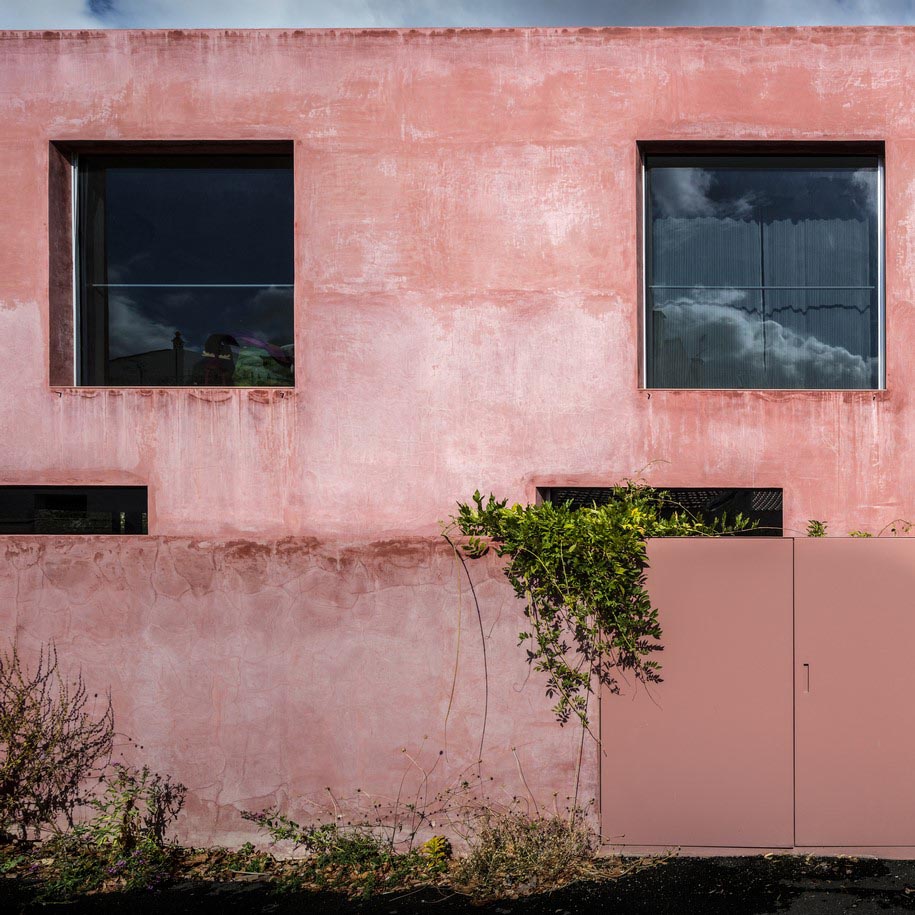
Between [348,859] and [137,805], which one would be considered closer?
[348,859]

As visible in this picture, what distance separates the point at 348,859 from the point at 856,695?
3504 mm

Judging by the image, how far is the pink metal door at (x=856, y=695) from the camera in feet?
15.0

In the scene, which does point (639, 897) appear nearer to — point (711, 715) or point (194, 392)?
point (711, 715)

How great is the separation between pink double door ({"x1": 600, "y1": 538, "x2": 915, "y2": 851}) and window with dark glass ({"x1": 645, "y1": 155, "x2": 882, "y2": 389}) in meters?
1.90

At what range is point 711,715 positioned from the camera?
15.1 ft

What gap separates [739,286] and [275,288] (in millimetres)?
4050

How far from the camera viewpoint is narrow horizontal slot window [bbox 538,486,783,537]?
5.65 metres

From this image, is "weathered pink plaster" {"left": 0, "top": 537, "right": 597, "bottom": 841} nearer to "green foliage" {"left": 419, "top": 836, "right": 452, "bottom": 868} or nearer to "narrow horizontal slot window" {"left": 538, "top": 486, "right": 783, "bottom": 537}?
"green foliage" {"left": 419, "top": 836, "right": 452, "bottom": 868}

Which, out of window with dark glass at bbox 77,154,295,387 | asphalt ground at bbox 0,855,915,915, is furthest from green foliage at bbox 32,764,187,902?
window with dark glass at bbox 77,154,295,387

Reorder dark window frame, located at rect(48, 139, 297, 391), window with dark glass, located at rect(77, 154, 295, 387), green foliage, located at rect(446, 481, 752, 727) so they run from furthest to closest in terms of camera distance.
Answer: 1. window with dark glass, located at rect(77, 154, 295, 387)
2. dark window frame, located at rect(48, 139, 297, 391)
3. green foliage, located at rect(446, 481, 752, 727)

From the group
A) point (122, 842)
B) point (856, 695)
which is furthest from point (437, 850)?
point (856, 695)

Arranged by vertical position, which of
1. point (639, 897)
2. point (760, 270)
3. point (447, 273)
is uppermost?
point (760, 270)

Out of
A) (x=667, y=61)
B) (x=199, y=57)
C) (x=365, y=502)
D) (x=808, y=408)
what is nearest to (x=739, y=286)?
(x=808, y=408)

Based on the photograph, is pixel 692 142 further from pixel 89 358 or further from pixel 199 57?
pixel 89 358
